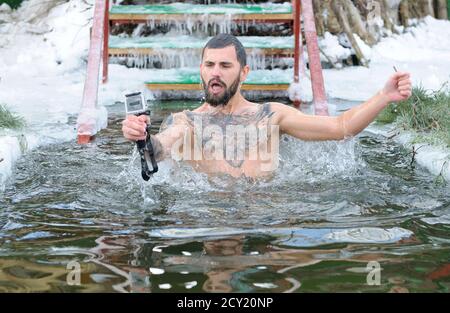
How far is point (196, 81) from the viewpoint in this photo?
7.80 meters

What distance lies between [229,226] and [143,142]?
62 cm

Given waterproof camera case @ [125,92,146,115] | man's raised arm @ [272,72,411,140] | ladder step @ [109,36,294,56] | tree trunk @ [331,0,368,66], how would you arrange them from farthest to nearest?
tree trunk @ [331,0,368,66]
ladder step @ [109,36,294,56]
man's raised arm @ [272,72,411,140]
waterproof camera case @ [125,92,146,115]

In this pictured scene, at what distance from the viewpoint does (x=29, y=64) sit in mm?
9719

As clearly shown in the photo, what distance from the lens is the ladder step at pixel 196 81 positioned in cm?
779

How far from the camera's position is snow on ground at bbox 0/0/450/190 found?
7.79m

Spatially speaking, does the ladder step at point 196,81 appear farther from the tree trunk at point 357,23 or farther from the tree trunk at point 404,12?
the tree trunk at point 404,12

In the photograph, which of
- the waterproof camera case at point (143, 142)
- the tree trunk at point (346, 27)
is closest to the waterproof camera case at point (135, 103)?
the waterproof camera case at point (143, 142)

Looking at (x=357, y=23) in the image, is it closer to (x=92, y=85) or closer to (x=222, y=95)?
(x=92, y=85)

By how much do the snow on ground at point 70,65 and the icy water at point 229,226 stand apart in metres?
1.90

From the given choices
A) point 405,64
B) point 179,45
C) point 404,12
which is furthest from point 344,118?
point 404,12

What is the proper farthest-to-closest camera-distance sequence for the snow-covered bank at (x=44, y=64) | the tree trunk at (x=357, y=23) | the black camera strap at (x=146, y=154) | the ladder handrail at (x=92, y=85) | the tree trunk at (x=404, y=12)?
the tree trunk at (x=404, y=12)
the tree trunk at (x=357, y=23)
the snow-covered bank at (x=44, y=64)
the ladder handrail at (x=92, y=85)
the black camera strap at (x=146, y=154)

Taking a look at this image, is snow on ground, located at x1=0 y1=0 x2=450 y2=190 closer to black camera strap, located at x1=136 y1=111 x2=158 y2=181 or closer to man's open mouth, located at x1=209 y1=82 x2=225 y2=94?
man's open mouth, located at x1=209 y1=82 x2=225 y2=94

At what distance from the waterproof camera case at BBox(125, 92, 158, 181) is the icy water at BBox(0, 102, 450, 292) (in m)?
0.26

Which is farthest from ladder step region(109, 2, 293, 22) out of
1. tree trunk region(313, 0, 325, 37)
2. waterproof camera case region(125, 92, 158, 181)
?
waterproof camera case region(125, 92, 158, 181)
